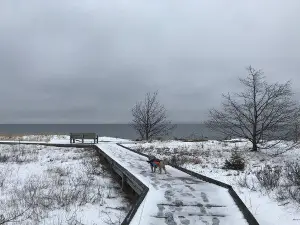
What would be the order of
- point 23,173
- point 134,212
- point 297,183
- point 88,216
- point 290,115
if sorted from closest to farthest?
point 134,212 < point 88,216 < point 297,183 < point 23,173 < point 290,115

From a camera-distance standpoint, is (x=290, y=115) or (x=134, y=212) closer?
(x=134, y=212)

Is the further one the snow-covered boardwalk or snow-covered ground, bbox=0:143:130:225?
snow-covered ground, bbox=0:143:130:225

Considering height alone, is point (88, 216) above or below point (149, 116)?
below

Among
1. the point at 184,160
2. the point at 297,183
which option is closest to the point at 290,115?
the point at 184,160

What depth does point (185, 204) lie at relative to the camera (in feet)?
25.5

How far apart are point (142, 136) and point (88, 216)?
100 feet

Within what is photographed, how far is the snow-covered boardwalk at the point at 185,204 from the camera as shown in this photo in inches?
263

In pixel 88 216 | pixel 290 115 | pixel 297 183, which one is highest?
pixel 290 115

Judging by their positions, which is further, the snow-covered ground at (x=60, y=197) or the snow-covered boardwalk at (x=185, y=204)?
the snow-covered ground at (x=60, y=197)

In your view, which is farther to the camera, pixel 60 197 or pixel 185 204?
pixel 60 197

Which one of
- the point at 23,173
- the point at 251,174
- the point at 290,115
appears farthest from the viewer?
the point at 290,115

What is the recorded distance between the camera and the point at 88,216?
26.8 ft

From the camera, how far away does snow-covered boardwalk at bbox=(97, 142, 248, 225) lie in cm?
667

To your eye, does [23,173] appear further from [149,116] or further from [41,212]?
[149,116]
